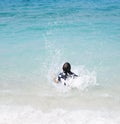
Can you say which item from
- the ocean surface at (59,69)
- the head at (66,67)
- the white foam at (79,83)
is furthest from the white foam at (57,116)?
the head at (66,67)

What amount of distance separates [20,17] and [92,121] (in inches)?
617

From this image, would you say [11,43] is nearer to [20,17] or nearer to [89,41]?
[89,41]

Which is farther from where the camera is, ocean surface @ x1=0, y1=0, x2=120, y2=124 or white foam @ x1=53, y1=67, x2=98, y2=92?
white foam @ x1=53, y1=67, x2=98, y2=92

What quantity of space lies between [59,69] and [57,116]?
11.6 ft

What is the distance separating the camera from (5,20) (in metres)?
21.1

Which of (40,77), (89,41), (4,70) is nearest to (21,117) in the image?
(40,77)

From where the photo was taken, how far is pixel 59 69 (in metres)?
11.0

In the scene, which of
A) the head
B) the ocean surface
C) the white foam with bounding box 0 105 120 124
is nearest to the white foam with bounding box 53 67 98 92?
the ocean surface

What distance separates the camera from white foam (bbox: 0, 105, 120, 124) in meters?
7.36

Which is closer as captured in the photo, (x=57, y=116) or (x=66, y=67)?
(x=57, y=116)

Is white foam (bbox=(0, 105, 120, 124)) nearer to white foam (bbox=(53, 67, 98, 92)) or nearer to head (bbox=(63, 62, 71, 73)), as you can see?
white foam (bbox=(53, 67, 98, 92))

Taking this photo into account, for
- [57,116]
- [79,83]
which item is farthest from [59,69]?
[57,116]

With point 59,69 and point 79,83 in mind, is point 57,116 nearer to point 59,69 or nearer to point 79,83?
point 79,83

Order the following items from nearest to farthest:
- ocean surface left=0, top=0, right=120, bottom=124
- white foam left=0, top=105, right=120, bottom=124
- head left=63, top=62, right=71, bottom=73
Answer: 1. white foam left=0, top=105, right=120, bottom=124
2. ocean surface left=0, top=0, right=120, bottom=124
3. head left=63, top=62, right=71, bottom=73
